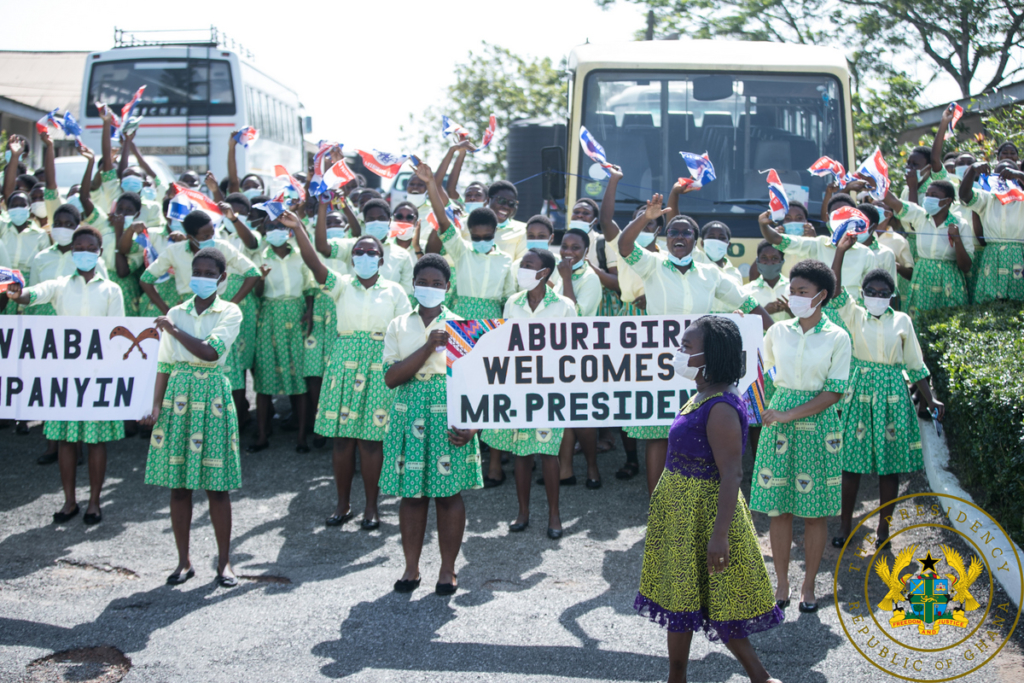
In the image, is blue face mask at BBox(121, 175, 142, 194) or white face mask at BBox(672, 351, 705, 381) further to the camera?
blue face mask at BBox(121, 175, 142, 194)

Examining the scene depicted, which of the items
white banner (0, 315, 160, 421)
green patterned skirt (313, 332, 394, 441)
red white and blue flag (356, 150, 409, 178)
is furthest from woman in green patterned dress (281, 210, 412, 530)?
white banner (0, 315, 160, 421)

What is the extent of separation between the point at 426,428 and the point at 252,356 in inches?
145

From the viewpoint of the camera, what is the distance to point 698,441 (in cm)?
381

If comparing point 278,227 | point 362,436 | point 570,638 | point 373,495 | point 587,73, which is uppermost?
point 587,73

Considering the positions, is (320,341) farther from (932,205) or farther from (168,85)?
(168,85)

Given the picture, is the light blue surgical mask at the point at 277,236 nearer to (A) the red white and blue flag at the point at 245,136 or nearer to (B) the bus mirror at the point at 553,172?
(A) the red white and blue flag at the point at 245,136

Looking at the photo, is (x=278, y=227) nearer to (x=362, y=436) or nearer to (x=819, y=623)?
(x=362, y=436)

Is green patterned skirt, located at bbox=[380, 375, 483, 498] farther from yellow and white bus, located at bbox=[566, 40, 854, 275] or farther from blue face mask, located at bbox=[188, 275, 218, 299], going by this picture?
yellow and white bus, located at bbox=[566, 40, 854, 275]

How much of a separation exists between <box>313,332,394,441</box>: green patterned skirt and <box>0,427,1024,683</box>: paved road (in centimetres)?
68

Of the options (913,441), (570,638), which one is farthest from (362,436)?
(913,441)

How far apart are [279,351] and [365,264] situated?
2.41 m

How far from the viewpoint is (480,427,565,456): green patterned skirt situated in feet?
19.9

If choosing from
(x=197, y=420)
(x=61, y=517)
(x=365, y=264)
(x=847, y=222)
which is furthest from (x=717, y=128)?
(x=61, y=517)

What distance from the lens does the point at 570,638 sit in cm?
476
